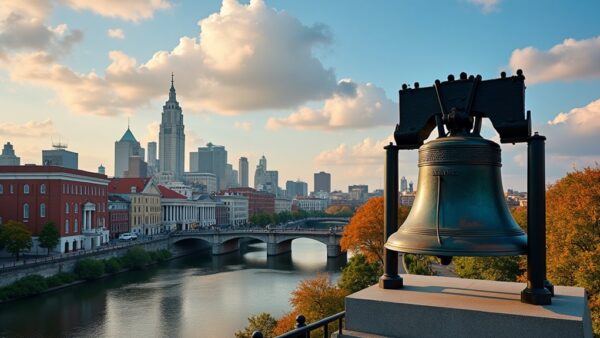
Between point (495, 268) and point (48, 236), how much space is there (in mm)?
41006

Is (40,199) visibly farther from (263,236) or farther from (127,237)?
(263,236)

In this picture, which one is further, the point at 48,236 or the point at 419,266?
the point at 48,236

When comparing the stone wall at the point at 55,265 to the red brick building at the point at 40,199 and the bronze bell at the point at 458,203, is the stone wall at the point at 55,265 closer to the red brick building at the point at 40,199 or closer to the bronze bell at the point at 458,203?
the red brick building at the point at 40,199

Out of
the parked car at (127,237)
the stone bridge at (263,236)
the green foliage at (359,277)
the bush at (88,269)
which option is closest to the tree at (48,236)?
the bush at (88,269)

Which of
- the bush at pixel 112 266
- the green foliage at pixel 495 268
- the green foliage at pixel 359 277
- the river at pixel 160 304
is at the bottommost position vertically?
the river at pixel 160 304

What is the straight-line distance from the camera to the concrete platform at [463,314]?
16.1 ft

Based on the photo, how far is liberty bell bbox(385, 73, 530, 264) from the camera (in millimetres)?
5613

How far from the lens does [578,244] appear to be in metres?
19.9

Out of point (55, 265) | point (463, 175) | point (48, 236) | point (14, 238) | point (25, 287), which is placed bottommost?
point (25, 287)

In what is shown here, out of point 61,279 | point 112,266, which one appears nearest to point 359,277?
point 61,279

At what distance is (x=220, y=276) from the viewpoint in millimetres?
50375

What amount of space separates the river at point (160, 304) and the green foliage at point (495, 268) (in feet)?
40.3

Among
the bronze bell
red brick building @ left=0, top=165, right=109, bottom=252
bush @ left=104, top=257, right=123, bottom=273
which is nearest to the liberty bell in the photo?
the bronze bell

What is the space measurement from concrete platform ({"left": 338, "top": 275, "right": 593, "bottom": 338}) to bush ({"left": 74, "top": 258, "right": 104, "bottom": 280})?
146ft
